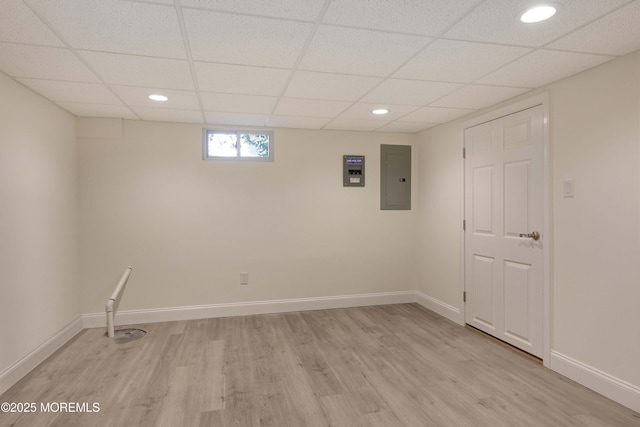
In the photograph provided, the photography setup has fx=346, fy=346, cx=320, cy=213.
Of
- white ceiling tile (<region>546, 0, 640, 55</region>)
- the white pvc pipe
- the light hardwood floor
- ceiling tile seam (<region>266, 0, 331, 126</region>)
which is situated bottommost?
the light hardwood floor

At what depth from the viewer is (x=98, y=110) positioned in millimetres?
3551

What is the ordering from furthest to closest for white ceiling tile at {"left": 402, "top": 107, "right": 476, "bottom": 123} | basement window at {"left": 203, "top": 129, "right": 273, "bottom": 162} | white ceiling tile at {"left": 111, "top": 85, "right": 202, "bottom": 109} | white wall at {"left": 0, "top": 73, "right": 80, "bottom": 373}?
basement window at {"left": 203, "top": 129, "right": 273, "bottom": 162}, white ceiling tile at {"left": 402, "top": 107, "right": 476, "bottom": 123}, white ceiling tile at {"left": 111, "top": 85, "right": 202, "bottom": 109}, white wall at {"left": 0, "top": 73, "right": 80, "bottom": 373}

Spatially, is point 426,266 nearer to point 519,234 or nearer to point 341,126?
point 519,234

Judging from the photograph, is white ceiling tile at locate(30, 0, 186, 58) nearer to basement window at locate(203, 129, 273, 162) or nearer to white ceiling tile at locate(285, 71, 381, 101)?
white ceiling tile at locate(285, 71, 381, 101)

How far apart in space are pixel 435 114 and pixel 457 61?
1.45m

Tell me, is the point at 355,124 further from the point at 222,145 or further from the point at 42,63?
the point at 42,63

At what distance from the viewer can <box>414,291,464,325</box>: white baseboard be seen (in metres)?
3.98

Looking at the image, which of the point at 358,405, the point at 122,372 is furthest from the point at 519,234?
the point at 122,372

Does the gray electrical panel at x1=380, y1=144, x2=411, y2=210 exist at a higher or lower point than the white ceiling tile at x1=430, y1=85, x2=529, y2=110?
lower

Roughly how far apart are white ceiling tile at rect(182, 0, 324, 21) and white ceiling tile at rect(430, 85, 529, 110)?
5.64 feet

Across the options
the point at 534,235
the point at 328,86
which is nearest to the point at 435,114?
the point at 328,86

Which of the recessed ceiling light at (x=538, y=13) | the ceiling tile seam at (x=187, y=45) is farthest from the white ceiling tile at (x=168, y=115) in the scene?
the recessed ceiling light at (x=538, y=13)

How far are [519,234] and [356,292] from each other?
2199mm

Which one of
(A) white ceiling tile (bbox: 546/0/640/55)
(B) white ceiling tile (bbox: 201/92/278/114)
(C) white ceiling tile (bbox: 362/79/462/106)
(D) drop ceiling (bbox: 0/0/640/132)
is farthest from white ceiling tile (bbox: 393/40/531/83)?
(B) white ceiling tile (bbox: 201/92/278/114)
